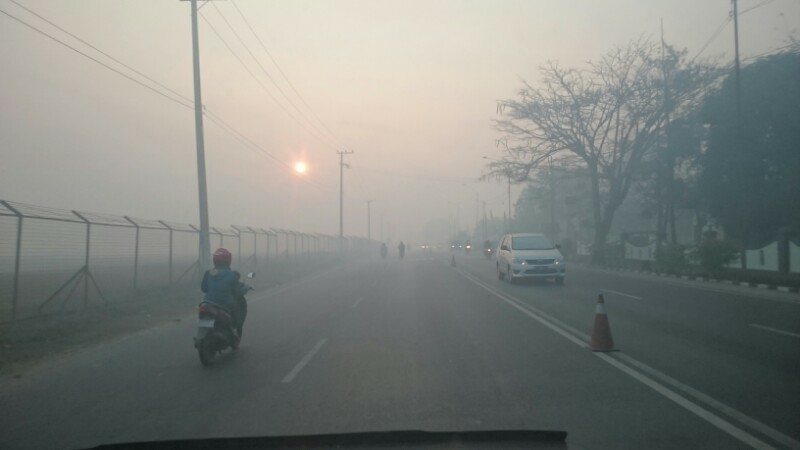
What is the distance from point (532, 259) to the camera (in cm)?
2533

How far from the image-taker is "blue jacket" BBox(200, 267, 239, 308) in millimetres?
10602

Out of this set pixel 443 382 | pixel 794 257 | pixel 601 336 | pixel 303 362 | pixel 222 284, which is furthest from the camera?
pixel 794 257

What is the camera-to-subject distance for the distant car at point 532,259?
25.3 meters

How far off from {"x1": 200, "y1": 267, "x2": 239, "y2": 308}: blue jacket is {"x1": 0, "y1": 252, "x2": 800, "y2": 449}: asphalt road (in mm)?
953

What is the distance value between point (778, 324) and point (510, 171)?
32301 millimetres

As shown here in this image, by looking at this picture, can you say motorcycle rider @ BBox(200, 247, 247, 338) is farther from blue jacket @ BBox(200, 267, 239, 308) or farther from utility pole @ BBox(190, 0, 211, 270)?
utility pole @ BBox(190, 0, 211, 270)

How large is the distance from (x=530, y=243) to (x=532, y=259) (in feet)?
4.94

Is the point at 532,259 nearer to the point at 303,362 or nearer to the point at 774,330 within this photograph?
the point at 774,330

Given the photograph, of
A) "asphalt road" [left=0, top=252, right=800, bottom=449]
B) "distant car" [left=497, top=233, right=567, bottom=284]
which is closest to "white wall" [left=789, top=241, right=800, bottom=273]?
"distant car" [left=497, top=233, right=567, bottom=284]

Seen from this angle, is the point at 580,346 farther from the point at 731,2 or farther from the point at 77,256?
the point at 731,2

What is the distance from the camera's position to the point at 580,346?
11.0 meters

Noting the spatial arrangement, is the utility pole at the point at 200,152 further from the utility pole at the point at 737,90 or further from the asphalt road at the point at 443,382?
the utility pole at the point at 737,90

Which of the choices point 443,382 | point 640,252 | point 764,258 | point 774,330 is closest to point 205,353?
point 443,382

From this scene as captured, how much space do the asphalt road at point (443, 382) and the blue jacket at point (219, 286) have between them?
953 mm
